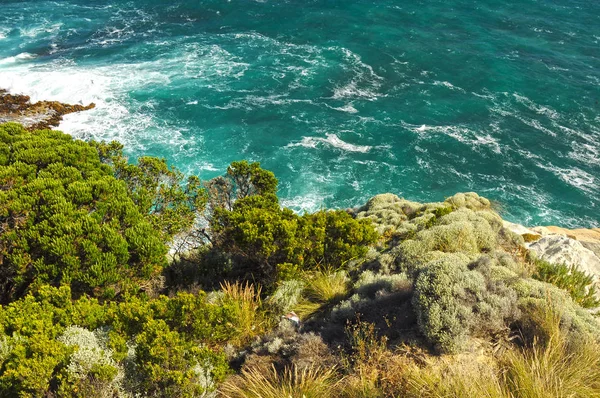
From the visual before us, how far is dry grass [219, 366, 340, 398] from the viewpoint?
8602mm

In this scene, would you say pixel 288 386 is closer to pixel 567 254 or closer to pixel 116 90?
pixel 567 254

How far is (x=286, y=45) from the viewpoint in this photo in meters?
59.7

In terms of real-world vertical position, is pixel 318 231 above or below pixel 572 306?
below

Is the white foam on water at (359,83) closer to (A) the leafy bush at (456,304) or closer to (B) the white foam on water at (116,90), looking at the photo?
(B) the white foam on water at (116,90)

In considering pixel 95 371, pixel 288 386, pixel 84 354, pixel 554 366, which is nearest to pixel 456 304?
pixel 554 366

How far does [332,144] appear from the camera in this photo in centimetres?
4366

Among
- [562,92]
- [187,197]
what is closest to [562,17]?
[562,92]

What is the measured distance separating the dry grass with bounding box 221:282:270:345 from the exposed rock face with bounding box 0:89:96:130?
3903 cm

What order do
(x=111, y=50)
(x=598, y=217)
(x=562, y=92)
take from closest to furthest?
(x=598, y=217), (x=562, y=92), (x=111, y=50)

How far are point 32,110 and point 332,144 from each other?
31.4 m

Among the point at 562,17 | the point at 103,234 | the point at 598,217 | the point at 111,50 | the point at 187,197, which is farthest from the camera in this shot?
the point at 562,17

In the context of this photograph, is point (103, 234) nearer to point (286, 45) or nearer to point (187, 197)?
point (187, 197)

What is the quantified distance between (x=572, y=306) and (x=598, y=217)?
32.7 metres

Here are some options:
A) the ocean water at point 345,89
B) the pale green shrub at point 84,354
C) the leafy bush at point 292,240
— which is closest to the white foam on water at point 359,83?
the ocean water at point 345,89
